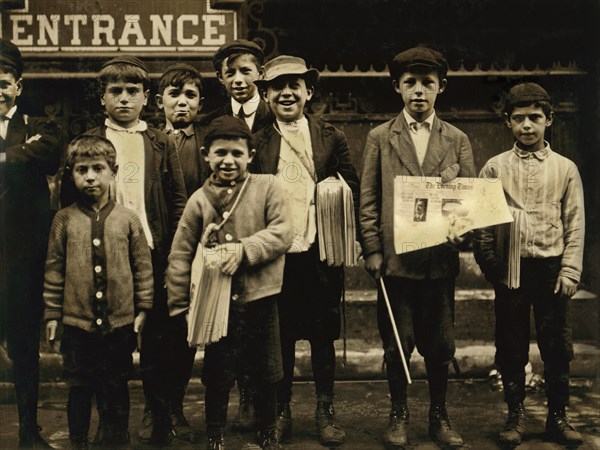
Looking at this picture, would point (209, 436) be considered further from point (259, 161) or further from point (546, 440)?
point (546, 440)

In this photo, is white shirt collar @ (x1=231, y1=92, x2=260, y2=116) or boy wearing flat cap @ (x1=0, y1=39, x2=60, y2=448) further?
white shirt collar @ (x1=231, y1=92, x2=260, y2=116)

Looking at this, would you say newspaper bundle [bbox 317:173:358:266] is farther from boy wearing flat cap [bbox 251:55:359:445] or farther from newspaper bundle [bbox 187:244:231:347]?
newspaper bundle [bbox 187:244:231:347]

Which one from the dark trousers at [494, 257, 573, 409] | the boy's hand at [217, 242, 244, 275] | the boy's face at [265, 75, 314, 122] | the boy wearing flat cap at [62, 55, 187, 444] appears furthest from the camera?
the dark trousers at [494, 257, 573, 409]

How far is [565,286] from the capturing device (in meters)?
4.88

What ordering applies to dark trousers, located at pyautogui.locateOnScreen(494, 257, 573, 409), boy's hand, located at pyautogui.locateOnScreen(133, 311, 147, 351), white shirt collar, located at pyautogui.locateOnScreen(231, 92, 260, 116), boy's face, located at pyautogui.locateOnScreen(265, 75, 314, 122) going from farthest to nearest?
white shirt collar, located at pyautogui.locateOnScreen(231, 92, 260, 116) < dark trousers, located at pyautogui.locateOnScreen(494, 257, 573, 409) < boy's face, located at pyautogui.locateOnScreen(265, 75, 314, 122) < boy's hand, located at pyautogui.locateOnScreen(133, 311, 147, 351)

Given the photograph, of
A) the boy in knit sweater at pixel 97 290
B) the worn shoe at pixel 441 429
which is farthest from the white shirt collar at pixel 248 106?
the worn shoe at pixel 441 429

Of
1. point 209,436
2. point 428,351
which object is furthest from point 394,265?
point 209,436

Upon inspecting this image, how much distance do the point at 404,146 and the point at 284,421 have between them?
1.68 metres

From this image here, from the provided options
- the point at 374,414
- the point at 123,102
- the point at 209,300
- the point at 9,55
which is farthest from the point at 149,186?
the point at 374,414

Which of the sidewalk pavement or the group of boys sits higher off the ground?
the group of boys

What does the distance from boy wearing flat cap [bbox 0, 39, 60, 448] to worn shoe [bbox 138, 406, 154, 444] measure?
21.1 inches

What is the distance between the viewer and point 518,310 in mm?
4949

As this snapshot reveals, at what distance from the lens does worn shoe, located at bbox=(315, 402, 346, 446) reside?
192 inches

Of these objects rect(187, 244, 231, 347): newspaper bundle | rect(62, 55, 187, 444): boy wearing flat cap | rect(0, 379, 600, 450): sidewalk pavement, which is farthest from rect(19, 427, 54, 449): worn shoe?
rect(187, 244, 231, 347): newspaper bundle
